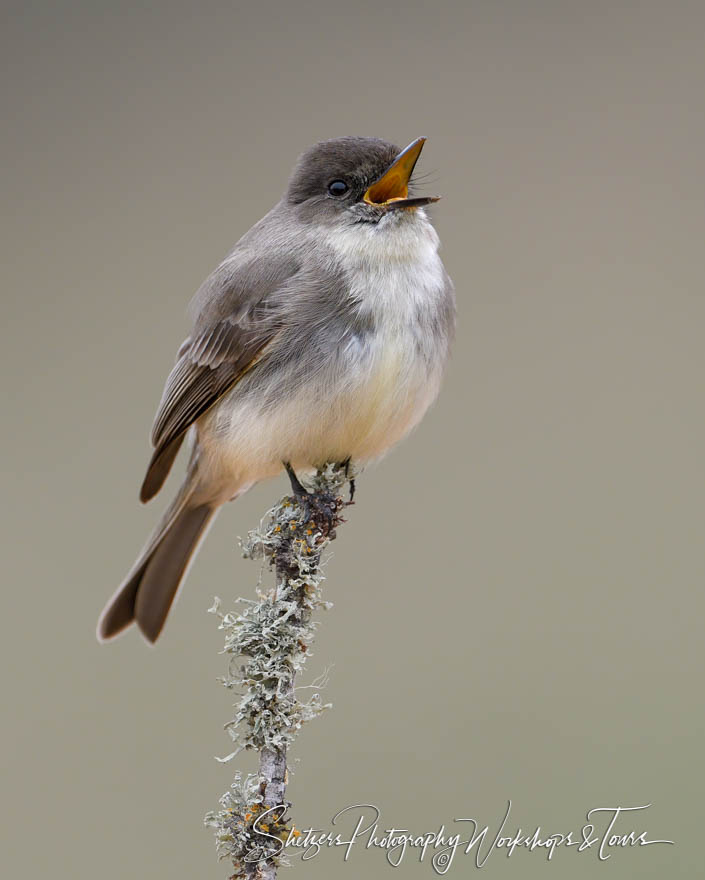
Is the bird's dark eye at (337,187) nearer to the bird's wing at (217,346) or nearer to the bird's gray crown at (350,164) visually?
the bird's gray crown at (350,164)

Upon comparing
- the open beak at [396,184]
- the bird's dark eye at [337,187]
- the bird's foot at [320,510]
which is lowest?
the bird's foot at [320,510]

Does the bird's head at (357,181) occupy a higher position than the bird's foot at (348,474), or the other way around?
the bird's head at (357,181)

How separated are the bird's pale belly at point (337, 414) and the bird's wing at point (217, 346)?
0.07m

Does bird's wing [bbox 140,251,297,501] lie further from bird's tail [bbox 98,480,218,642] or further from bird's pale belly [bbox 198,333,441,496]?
bird's tail [bbox 98,480,218,642]

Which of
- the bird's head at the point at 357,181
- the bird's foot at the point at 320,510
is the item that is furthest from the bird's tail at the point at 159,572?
the bird's head at the point at 357,181

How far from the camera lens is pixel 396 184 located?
104 inches

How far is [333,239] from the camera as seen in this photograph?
2631mm

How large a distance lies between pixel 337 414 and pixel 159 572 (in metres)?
0.70

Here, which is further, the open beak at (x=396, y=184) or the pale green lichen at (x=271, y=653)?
the open beak at (x=396, y=184)

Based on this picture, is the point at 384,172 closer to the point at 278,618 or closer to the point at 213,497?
the point at 213,497

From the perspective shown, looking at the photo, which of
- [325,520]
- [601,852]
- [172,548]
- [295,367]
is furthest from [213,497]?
[601,852]

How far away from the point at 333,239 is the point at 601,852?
1.41m

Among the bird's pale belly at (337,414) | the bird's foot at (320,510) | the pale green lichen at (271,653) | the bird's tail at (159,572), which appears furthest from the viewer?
the bird's tail at (159,572)

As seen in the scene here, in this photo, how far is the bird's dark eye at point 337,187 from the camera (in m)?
2.70
